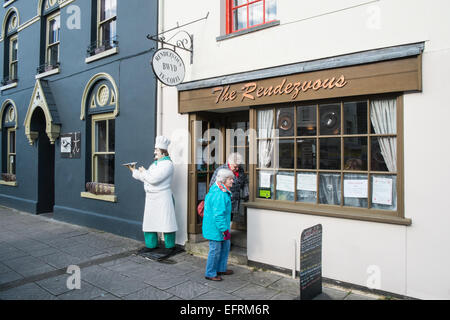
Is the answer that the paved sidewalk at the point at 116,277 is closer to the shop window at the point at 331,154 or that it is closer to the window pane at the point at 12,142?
the shop window at the point at 331,154

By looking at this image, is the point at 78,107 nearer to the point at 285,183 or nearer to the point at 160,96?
the point at 160,96

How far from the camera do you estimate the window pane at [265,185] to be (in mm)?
5375

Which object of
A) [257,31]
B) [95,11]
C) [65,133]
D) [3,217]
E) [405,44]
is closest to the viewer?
[405,44]

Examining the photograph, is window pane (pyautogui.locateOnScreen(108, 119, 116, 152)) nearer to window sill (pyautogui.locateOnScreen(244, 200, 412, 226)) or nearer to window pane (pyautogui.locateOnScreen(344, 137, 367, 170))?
window sill (pyautogui.locateOnScreen(244, 200, 412, 226))

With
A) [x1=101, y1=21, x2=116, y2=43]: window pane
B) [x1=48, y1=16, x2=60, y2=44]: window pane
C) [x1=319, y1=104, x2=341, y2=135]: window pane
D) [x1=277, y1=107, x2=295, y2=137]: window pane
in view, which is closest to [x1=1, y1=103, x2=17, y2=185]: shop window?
[x1=48, y1=16, x2=60, y2=44]: window pane

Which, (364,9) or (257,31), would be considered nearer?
(364,9)

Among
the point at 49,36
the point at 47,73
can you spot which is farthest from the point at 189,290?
the point at 49,36

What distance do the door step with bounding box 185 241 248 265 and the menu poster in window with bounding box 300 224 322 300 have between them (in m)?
1.68

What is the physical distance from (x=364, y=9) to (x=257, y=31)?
67.1 inches

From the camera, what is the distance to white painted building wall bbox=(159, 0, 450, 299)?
12.4ft

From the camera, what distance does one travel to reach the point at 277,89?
16.6ft

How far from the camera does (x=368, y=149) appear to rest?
4.38 m
